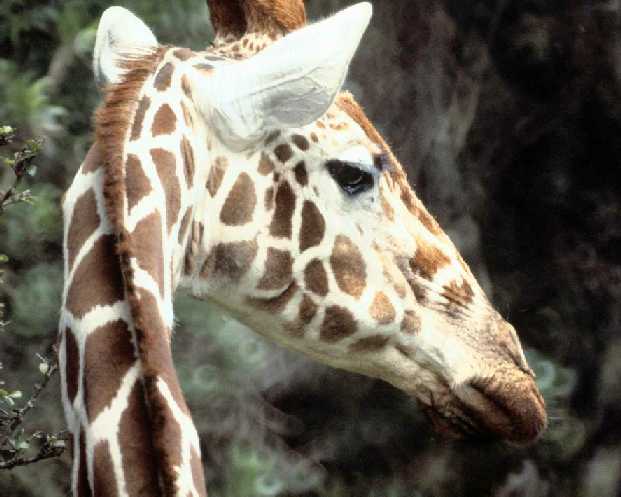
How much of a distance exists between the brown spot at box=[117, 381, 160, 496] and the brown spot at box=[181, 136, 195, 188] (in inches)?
15.6

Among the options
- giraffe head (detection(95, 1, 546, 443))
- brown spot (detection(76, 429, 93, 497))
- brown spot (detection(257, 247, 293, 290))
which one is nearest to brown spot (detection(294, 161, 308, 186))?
giraffe head (detection(95, 1, 546, 443))

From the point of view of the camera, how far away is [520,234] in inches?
170

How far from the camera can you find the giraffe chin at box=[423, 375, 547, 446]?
2186 mm

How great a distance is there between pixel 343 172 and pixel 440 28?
241cm

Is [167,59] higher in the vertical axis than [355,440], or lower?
higher

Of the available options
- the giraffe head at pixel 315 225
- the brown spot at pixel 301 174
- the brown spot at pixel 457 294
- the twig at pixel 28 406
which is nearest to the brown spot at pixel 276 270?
the giraffe head at pixel 315 225

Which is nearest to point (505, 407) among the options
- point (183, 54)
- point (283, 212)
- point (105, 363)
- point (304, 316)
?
point (304, 316)

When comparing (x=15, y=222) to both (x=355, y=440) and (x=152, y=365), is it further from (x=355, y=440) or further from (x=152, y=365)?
(x=152, y=365)

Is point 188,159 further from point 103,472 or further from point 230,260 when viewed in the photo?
point 103,472

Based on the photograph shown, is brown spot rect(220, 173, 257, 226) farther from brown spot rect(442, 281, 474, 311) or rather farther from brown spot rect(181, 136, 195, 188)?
brown spot rect(442, 281, 474, 311)

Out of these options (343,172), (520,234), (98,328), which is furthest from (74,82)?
(98,328)

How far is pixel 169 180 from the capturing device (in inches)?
68.9

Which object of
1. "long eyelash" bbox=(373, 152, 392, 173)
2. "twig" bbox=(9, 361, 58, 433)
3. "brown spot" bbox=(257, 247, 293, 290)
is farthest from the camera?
"twig" bbox=(9, 361, 58, 433)

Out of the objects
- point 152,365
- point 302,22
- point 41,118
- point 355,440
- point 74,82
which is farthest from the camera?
point 355,440
